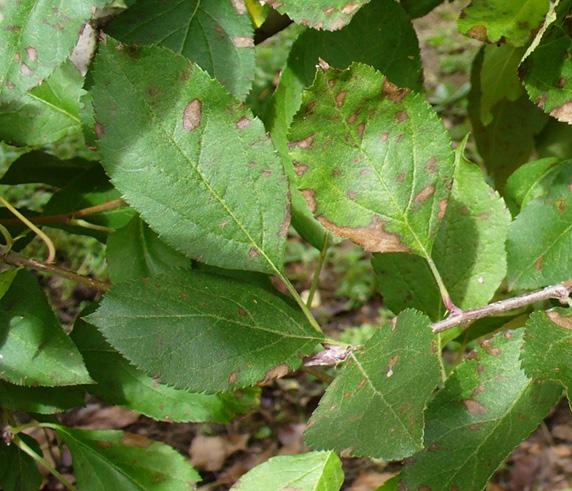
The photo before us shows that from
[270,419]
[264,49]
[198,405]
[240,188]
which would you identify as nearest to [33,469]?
[198,405]

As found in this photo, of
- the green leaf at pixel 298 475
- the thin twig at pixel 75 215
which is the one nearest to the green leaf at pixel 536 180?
the green leaf at pixel 298 475

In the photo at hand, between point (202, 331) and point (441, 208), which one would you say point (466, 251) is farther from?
point (202, 331)

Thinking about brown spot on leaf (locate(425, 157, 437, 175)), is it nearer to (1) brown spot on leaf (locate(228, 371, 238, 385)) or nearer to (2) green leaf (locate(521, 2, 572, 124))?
(2) green leaf (locate(521, 2, 572, 124))

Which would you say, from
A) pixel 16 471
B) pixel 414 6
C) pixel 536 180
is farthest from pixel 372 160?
pixel 16 471

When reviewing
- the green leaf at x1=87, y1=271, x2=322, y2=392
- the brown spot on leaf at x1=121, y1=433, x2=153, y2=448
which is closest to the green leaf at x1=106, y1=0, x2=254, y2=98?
the green leaf at x1=87, y1=271, x2=322, y2=392

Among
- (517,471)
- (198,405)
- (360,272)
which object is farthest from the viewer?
(360,272)

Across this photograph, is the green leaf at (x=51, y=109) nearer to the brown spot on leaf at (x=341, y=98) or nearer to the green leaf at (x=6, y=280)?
the green leaf at (x=6, y=280)

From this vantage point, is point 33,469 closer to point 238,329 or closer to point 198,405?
point 198,405
